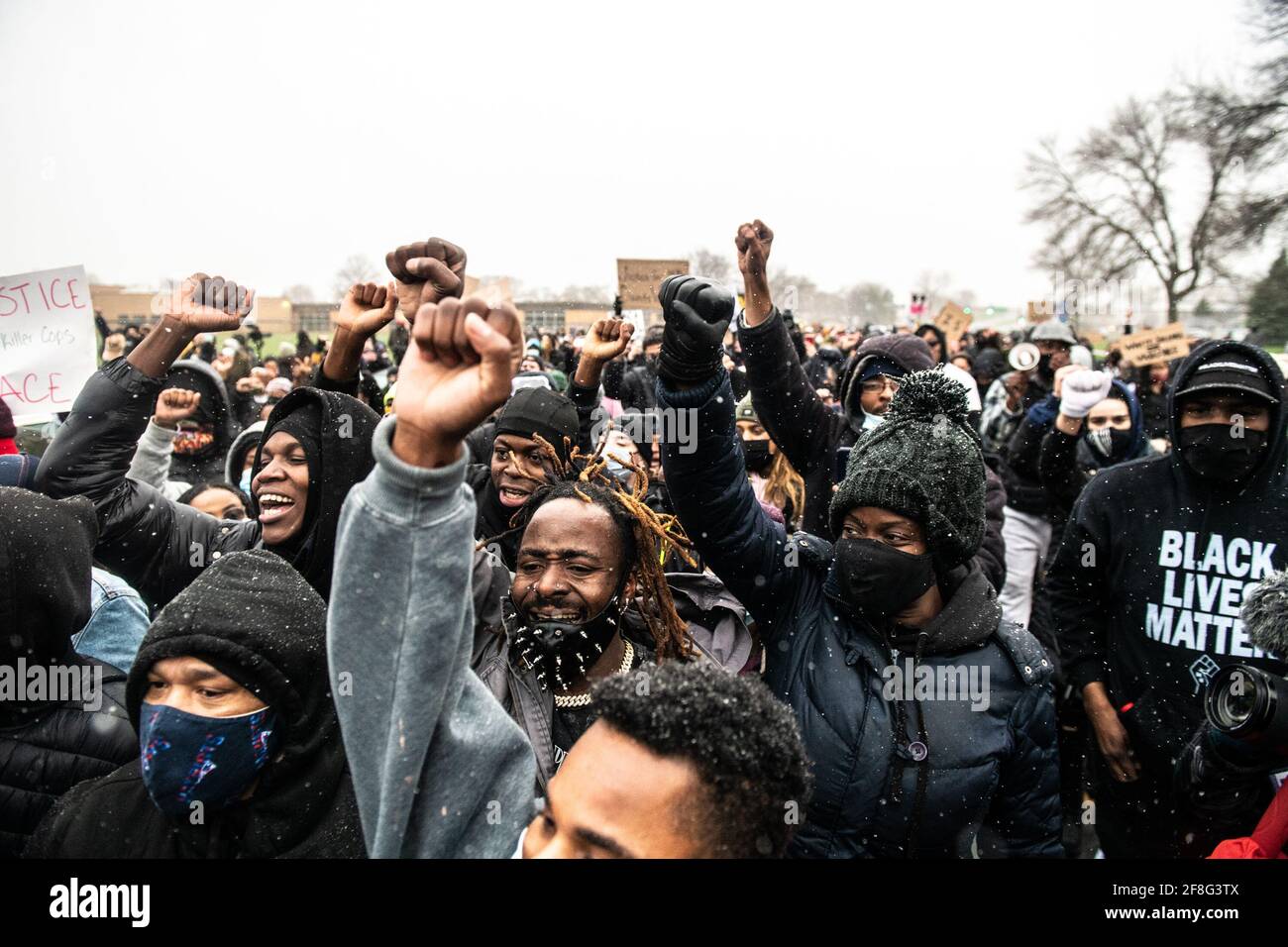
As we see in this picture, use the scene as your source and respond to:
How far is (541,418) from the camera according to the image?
133 inches

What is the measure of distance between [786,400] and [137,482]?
2.20 metres

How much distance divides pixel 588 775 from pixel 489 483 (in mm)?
2227

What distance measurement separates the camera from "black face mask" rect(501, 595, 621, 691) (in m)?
2.10

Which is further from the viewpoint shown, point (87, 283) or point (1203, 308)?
point (1203, 308)

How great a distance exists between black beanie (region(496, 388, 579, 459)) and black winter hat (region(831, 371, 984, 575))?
4.33ft

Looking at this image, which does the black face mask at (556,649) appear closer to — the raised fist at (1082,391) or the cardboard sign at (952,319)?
the raised fist at (1082,391)

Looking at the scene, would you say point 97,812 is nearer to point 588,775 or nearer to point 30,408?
point 588,775

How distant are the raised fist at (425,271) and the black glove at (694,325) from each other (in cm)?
51

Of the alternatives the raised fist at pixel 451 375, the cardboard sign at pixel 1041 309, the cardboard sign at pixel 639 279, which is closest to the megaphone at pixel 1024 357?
the cardboard sign at pixel 639 279

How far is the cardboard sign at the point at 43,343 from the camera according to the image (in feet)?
11.8

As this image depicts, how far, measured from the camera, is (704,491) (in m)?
2.16
